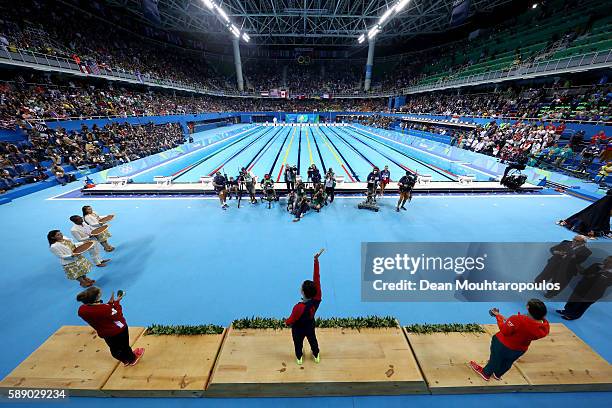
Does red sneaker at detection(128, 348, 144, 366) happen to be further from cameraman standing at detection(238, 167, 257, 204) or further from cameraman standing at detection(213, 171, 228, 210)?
cameraman standing at detection(238, 167, 257, 204)

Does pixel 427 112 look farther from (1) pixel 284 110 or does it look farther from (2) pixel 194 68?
(2) pixel 194 68

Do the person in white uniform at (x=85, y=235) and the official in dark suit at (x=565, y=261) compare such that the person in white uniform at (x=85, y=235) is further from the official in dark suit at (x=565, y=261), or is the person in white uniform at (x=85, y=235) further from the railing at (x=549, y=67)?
the railing at (x=549, y=67)

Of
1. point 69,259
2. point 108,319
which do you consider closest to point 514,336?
point 108,319

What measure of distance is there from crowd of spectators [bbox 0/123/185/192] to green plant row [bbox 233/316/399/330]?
12.6 meters

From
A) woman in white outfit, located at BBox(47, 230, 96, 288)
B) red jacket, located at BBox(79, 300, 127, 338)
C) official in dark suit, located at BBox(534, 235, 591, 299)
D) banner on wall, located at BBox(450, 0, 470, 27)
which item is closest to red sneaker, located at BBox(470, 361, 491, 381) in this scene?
official in dark suit, located at BBox(534, 235, 591, 299)

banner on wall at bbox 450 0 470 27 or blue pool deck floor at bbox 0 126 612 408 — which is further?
banner on wall at bbox 450 0 470 27

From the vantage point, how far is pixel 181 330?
3.74 metres

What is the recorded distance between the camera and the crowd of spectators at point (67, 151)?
10.9 meters

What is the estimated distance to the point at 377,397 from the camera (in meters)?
3.13

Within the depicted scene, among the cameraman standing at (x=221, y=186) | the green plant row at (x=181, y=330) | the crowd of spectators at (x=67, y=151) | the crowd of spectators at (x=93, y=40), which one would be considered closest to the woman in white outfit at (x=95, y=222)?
the green plant row at (x=181, y=330)

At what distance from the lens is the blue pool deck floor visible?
3838 mm

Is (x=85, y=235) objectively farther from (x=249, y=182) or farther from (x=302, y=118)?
(x=302, y=118)

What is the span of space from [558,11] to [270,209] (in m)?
34.7

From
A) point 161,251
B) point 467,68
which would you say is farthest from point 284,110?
point 161,251
